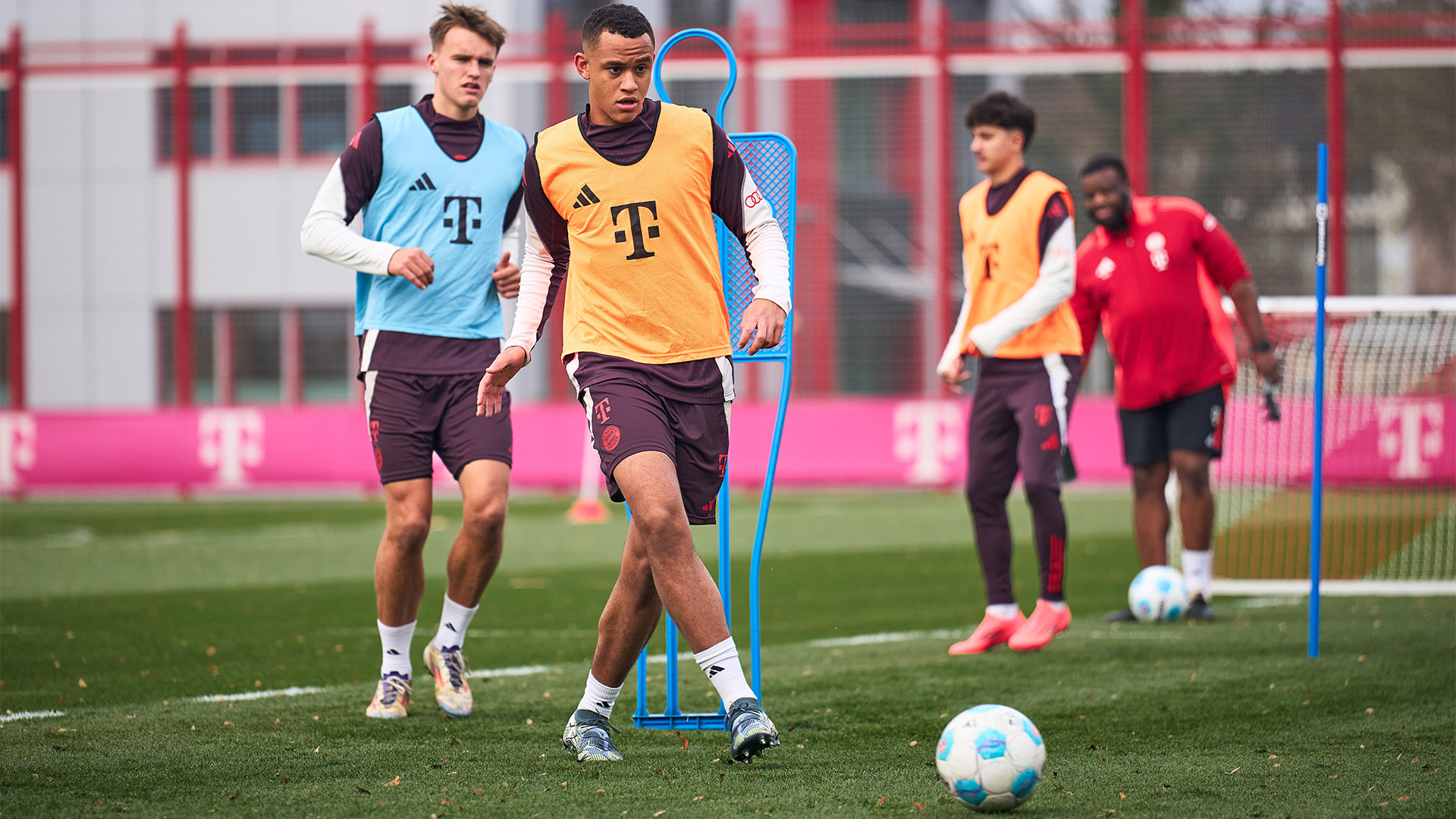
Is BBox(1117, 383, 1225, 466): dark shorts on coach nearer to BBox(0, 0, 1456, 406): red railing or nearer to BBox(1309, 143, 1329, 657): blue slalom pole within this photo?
BBox(1309, 143, 1329, 657): blue slalom pole

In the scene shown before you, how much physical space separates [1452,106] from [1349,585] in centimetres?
1083

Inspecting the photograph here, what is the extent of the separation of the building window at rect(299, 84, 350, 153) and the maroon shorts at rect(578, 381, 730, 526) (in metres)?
14.7

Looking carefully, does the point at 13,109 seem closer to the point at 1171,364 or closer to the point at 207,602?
the point at 207,602

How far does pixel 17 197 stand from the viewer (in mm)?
17047

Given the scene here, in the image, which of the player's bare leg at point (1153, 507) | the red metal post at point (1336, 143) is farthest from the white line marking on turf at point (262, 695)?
the red metal post at point (1336, 143)

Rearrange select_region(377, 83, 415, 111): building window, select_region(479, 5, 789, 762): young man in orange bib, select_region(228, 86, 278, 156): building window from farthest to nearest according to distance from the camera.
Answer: select_region(228, 86, 278, 156): building window → select_region(377, 83, 415, 111): building window → select_region(479, 5, 789, 762): young man in orange bib

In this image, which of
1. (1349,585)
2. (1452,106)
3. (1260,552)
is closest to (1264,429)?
(1260,552)

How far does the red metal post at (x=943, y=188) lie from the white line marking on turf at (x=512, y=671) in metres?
11.1

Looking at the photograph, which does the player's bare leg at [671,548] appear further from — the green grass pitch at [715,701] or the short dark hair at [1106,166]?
the short dark hair at [1106,166]

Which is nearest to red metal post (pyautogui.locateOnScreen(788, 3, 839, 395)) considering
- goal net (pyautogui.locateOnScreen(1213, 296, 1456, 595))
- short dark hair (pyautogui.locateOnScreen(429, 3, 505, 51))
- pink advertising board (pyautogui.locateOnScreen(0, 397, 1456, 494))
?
pink advertising board (pyautogui.locateOnScreen(0, 397, 1456, 494))

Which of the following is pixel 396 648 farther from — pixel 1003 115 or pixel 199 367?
pixel 199 367

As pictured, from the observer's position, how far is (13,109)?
56.4ft

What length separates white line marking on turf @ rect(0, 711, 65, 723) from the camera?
4699 mm

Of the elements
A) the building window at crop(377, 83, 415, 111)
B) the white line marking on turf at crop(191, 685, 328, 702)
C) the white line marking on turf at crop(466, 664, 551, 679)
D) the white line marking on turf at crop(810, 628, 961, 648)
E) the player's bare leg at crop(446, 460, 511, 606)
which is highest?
the building window at crop(377, 83, 415, 111)
